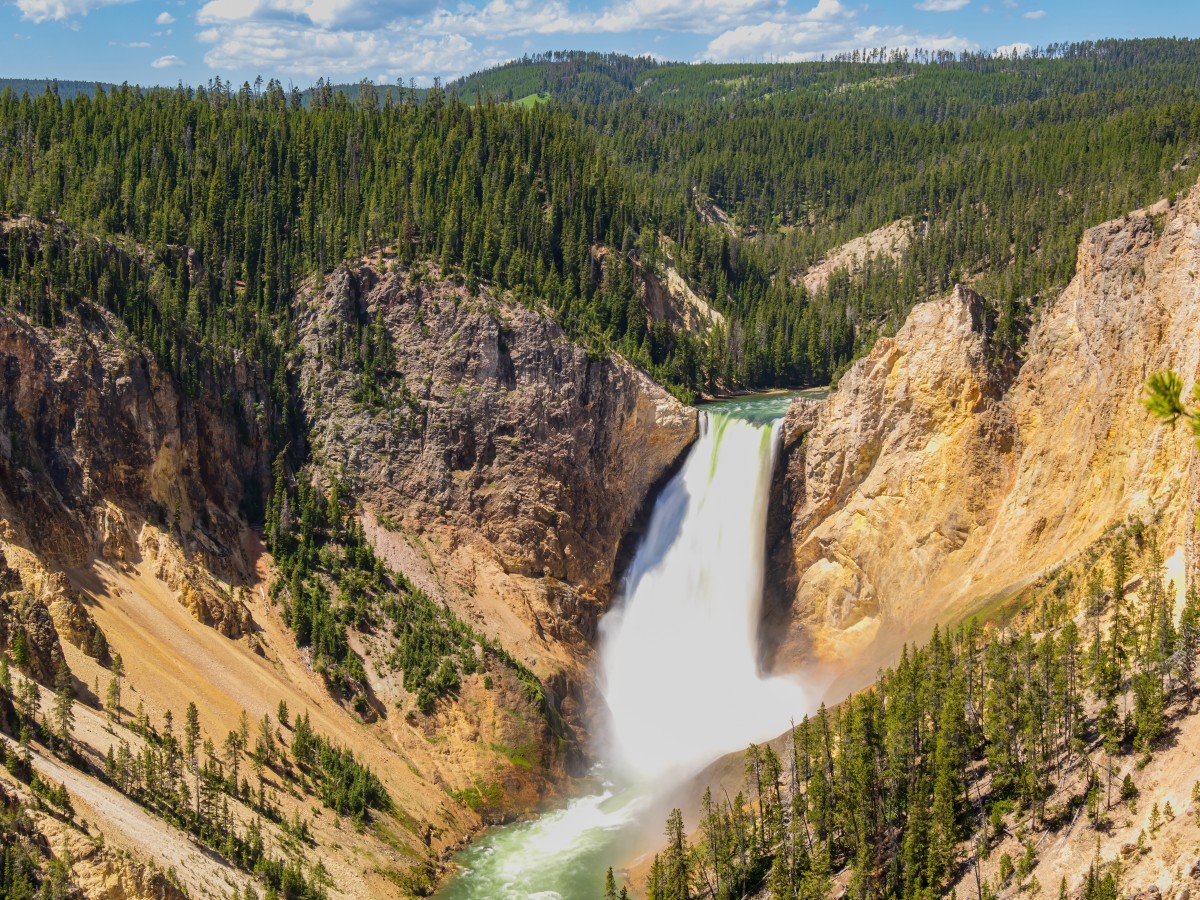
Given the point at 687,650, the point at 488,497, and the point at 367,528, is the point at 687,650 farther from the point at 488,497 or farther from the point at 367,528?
the point at 367,528

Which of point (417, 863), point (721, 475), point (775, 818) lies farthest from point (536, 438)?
point (775, 818)

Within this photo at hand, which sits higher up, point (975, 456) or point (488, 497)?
point (975, 456)

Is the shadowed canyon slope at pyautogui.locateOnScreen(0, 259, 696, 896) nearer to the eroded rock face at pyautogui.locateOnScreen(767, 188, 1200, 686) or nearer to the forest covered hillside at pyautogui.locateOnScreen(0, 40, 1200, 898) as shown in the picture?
the forest covered hillside at pyautogui.locateOnScreen(0, 40, 1200, 898)

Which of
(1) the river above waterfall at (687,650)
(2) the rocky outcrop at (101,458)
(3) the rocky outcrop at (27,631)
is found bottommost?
(1) the river above waterfall at (687,650)

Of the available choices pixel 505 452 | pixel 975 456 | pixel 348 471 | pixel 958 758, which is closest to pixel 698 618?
pixel 505 452

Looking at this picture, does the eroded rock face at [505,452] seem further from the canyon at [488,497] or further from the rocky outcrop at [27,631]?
the rocky outcrop at [27,631]

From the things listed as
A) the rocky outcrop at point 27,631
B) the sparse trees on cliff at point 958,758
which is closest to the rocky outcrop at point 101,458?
the rocky outcrop at point 27,631

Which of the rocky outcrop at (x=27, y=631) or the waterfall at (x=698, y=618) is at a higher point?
the rocky outcrop at (x=27, y=631)
